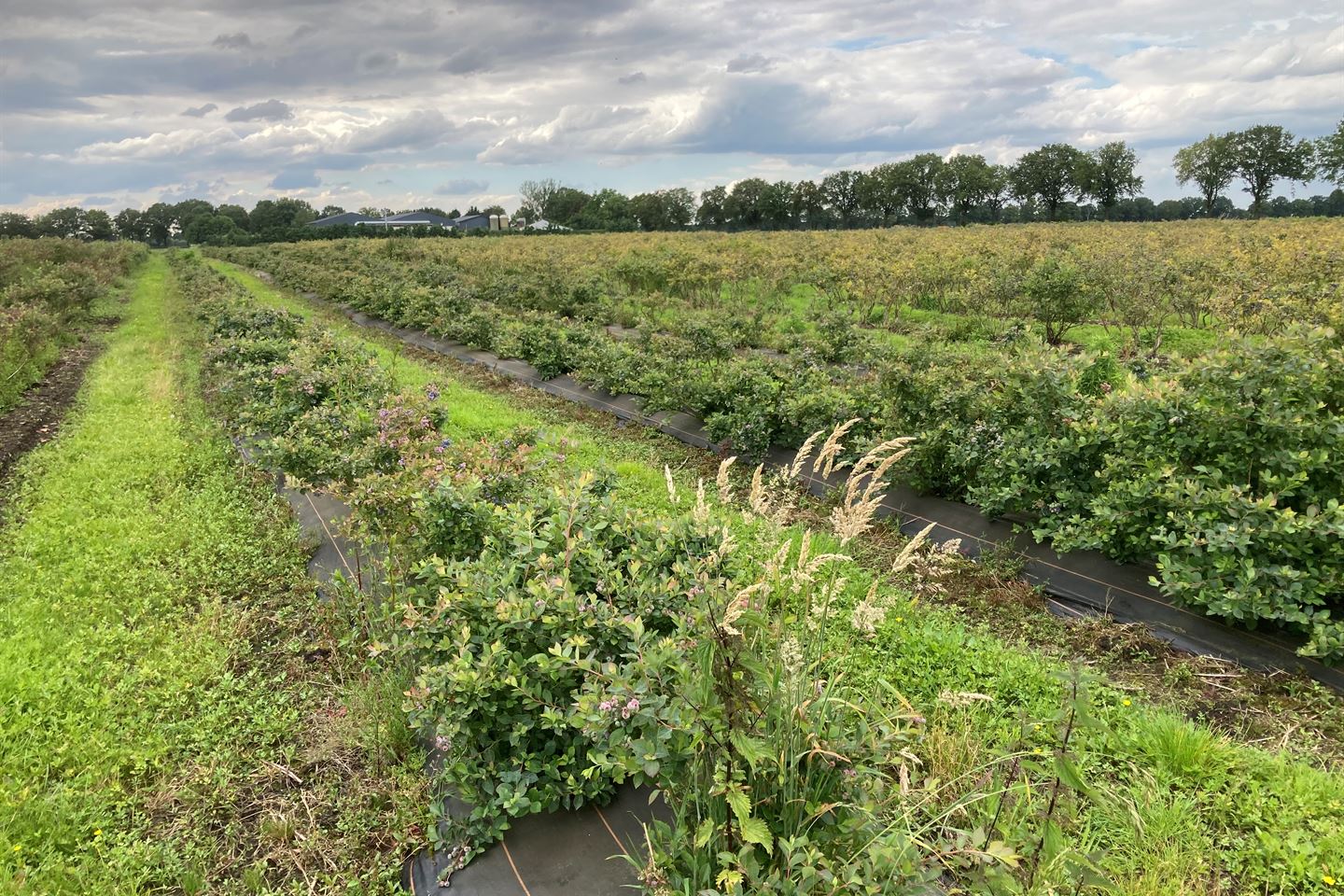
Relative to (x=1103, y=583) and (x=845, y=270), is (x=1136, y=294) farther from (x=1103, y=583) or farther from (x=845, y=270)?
(x=1103, y=583)

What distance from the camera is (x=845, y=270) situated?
17266 millimetres

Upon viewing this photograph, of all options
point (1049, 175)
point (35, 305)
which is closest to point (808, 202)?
point (1049, 175)

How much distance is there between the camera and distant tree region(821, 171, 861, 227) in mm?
64938

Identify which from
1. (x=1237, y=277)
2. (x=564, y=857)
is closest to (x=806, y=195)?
(x=1237, y=277)

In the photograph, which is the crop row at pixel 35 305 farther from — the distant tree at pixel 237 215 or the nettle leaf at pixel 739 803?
the distant tree at pixel 237 215

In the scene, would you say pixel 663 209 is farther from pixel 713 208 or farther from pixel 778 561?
pixel 778 561

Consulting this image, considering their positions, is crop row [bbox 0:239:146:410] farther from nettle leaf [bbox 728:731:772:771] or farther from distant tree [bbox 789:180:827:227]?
distant tree [bbox 789:180:827:227]

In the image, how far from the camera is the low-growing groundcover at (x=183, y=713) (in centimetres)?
295

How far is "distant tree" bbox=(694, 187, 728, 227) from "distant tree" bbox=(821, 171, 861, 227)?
1031 cm

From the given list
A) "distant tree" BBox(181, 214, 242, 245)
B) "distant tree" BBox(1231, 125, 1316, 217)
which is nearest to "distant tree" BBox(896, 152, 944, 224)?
"distant tree" BBox(1231, 125, 1316, 217)

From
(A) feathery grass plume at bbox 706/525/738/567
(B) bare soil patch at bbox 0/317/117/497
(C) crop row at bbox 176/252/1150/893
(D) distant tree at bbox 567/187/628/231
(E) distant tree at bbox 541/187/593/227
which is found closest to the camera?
(C) crop row at bbox 176/252/1150/893

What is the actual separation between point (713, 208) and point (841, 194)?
12.9 meters

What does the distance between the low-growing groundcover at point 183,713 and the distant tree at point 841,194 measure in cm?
6596

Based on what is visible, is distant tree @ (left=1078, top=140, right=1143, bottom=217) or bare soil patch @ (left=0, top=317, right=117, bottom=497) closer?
bare soil patch @ (left=0, top=317, right=117, bottom=497)
